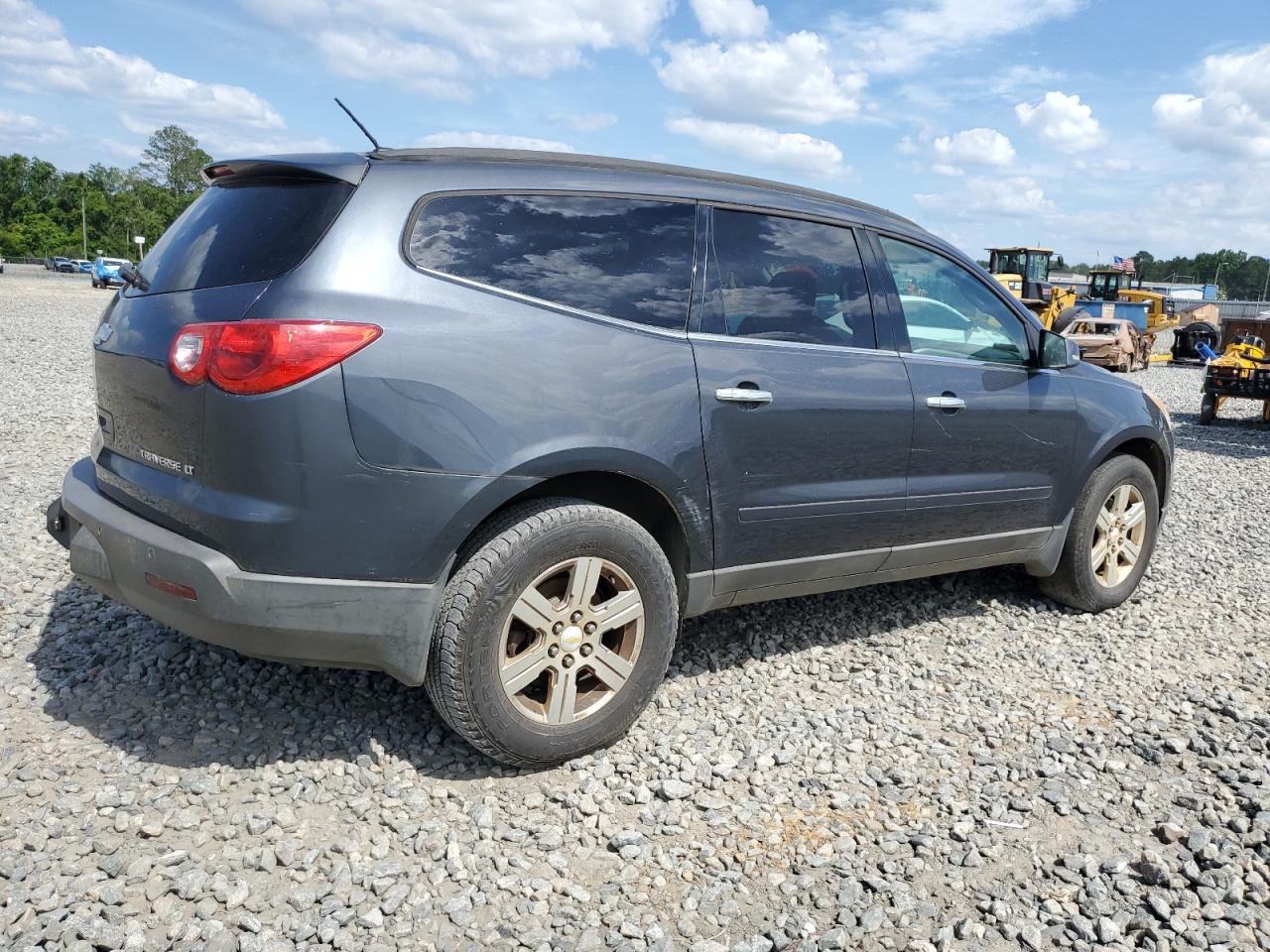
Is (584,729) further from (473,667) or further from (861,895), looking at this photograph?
(861,895)

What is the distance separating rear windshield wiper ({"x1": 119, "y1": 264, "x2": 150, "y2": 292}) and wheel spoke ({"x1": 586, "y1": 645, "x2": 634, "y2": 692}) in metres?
1.86

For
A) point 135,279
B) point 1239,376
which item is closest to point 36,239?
point 1239,376

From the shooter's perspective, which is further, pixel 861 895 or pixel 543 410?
pixel 543 410

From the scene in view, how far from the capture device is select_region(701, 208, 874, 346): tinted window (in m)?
3.43

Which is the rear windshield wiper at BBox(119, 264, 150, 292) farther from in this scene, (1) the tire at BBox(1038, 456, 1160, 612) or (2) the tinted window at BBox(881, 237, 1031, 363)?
(1) the tire at BBox(1038, 456, 1160, 612)

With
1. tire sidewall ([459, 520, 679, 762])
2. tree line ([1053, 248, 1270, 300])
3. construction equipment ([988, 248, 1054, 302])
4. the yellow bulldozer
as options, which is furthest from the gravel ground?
tree line ([1053, 248, 1270, 300])

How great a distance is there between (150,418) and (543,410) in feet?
3.80

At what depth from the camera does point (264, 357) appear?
8.45 ft

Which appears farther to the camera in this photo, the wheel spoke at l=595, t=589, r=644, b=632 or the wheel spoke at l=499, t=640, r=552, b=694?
the wheel spoke at l=595, t=589, r=644, b=632

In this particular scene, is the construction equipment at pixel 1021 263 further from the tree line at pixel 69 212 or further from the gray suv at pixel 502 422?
the tree line at pixel 69 212

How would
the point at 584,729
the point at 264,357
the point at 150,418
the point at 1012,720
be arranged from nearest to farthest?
the point at 264,357
the point at 150,418
the point at 584,729
the point at 1012,720

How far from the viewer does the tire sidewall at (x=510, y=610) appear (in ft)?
9.37

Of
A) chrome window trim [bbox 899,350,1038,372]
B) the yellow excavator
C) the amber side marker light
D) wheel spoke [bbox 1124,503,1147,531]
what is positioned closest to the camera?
the amber side marker light

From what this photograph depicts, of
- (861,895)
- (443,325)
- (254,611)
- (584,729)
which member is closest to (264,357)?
(443,325)
